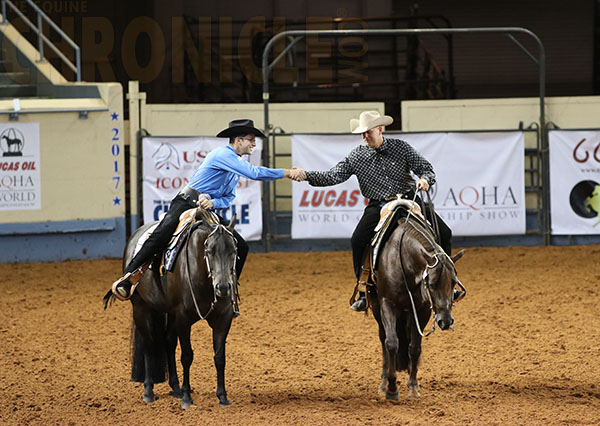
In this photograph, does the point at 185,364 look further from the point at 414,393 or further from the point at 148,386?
the point at 414,393

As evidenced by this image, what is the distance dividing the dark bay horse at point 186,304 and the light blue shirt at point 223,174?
241mm

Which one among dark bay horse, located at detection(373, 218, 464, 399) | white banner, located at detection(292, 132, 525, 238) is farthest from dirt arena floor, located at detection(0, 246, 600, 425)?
white banner, located at detection(292, 132, 525, 238)

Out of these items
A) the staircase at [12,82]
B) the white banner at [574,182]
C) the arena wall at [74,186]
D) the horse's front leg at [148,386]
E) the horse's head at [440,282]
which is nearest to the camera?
the horse's head at [440,282]

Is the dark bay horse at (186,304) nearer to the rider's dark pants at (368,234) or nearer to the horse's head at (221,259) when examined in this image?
the horse's head at (221,259)

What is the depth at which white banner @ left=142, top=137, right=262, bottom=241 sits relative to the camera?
15.0 metres

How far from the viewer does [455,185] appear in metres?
15.1

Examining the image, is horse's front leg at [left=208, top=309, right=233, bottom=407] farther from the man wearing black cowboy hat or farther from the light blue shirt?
the light blue shirt

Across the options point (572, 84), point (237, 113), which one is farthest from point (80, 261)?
point (572, 84)

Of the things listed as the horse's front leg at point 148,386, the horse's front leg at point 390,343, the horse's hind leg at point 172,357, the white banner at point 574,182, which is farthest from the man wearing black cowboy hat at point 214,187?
the white banner at point 574,182

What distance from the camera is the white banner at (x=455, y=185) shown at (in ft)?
49.5

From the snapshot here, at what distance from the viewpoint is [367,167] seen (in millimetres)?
7578

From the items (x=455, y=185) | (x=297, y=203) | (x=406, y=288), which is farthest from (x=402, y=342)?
(x=455, y=185)

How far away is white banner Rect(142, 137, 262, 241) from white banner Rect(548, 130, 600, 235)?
510 centimetres

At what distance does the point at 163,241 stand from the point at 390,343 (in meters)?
1.99
